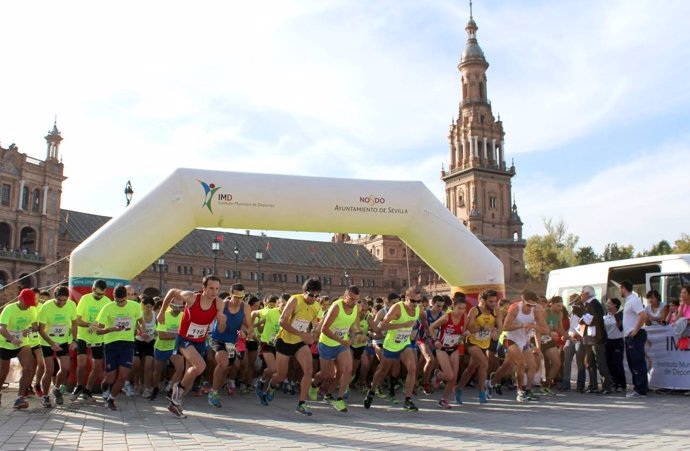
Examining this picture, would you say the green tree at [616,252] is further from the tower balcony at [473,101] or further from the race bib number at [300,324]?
the race bib number at [300,324]

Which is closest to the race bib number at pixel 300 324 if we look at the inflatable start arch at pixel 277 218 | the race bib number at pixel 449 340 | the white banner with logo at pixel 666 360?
the race bib number at pixel 449 340

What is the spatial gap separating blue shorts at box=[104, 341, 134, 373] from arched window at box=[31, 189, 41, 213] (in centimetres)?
6224

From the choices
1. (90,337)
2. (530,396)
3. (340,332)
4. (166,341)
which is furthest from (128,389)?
(530,396)

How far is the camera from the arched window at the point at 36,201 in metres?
66.4

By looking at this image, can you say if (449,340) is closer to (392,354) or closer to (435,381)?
(392,354)

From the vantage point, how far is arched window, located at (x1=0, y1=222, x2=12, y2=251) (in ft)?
209

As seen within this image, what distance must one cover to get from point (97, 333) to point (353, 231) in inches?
325

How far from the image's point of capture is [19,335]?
10758mm

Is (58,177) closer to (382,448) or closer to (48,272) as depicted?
(48,272)

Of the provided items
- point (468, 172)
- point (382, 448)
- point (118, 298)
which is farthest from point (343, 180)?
point (468, 172)

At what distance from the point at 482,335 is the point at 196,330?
5.47 metres

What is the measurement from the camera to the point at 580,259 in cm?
10212

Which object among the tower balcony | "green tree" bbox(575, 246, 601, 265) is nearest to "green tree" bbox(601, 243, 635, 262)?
"green tree" bbox(575, 246, 601, 265)

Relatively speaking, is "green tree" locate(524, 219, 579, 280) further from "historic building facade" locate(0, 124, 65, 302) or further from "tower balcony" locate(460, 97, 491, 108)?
"historic building facade" locate(0, 124, 65, 302)
